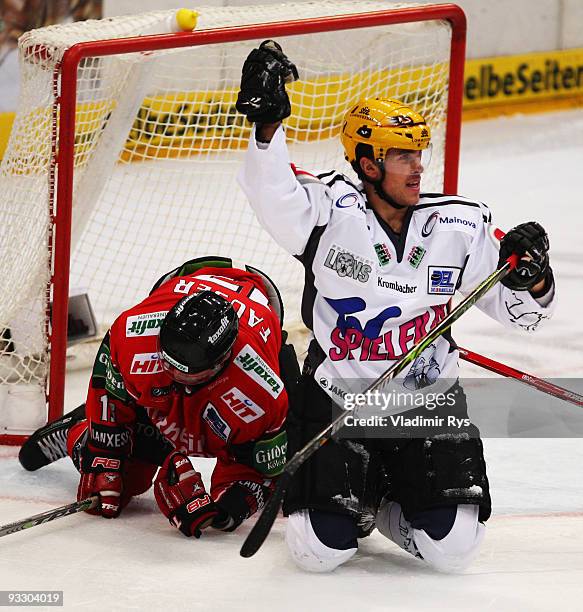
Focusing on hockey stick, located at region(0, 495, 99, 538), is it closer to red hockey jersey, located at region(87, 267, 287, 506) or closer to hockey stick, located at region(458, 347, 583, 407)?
red hockey jersey, located at region(87, 267, 287, 506)

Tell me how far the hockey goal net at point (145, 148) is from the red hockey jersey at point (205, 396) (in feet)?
1.80

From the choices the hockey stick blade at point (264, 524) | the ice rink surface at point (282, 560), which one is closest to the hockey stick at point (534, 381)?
the ice rink surface at point (282, 560)

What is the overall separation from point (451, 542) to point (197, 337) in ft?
2.18

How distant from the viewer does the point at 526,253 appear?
272cm

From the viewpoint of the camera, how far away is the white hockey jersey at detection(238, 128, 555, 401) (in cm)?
277

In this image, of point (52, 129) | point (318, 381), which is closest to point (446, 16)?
point (52, 129)

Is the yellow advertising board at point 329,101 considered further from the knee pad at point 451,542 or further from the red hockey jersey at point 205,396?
the knee pad at point 451,542

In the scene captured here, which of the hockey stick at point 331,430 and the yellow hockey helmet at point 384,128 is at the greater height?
the yellow hockey helmet at point 384,128

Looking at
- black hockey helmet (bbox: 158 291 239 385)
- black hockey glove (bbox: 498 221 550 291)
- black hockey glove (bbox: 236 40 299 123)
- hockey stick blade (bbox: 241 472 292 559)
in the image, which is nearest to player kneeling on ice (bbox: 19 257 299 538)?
black hockey helmet (bbox: 158 291 239 385)

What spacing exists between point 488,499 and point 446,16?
1.72 metres

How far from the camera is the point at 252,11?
12.8 ft

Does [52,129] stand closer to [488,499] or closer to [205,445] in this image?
[205,445]

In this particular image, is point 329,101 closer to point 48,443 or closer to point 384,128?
point 48,443

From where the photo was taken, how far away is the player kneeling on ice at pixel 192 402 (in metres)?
2.76
